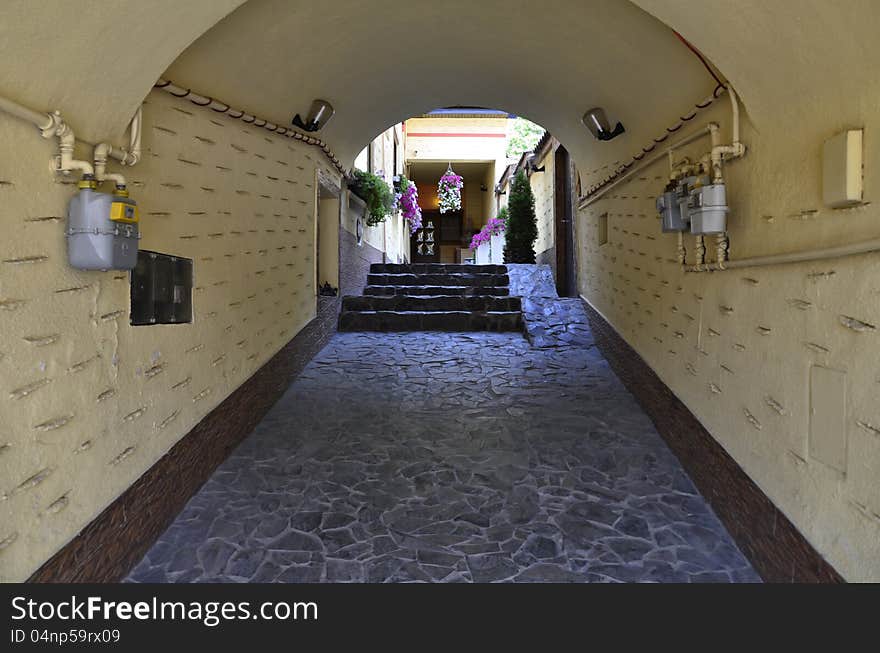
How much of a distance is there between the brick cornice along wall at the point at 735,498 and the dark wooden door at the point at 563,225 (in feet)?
14.5

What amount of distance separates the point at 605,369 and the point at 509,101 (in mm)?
2797

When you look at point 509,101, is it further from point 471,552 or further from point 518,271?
point 471,552

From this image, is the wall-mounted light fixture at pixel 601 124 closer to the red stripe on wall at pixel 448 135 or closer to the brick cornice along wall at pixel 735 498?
the brick cornice along wall at pixel 735 498

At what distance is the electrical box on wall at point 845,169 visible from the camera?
5.74 feet

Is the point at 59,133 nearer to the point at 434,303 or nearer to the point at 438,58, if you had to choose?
the point at 438,58

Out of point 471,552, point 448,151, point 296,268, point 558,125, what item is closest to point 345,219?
point 296,268

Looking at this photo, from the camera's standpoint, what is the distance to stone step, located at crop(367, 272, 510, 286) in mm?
7996

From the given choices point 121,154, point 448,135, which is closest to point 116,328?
point 121,154

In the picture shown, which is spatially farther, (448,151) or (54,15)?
(448,151)

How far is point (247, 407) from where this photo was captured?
3.69 meters

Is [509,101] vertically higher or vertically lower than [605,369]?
higher

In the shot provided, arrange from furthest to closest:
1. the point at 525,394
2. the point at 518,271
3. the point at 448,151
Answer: the point at 448,151
the point at 518,271
the point at 525,394


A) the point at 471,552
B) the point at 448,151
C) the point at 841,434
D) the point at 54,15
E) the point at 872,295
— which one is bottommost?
the point at 471,552

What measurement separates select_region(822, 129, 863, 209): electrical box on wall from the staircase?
189 inches
